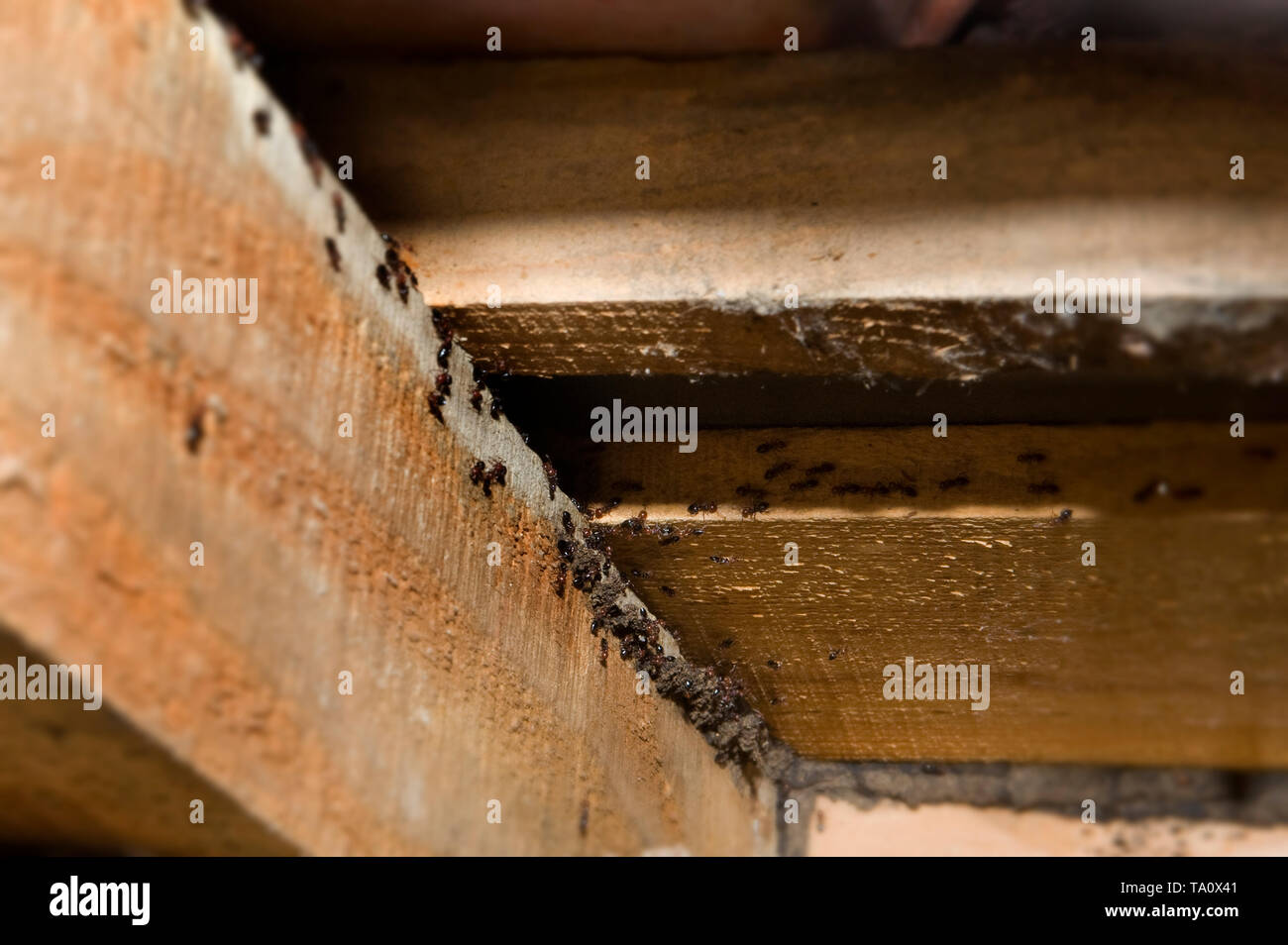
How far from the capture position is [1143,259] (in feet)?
9.04

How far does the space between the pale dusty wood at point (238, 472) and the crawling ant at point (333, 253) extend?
35mm

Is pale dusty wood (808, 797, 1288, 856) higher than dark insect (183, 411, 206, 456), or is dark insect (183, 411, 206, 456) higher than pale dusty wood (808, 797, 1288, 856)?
dark insect (183, 411, 206, 456)

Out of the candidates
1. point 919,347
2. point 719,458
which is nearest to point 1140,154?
point 919,347

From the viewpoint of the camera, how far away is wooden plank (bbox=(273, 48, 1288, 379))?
9.15 ft

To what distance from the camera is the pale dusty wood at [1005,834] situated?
5.74 m

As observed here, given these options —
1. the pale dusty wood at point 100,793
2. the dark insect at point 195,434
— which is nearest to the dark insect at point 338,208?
the dark insect at point 195,434

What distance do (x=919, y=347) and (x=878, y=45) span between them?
1010 millimetres

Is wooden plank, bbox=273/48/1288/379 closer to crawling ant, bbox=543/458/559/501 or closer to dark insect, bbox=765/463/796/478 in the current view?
crawling ant, bbox=543/458/559/501

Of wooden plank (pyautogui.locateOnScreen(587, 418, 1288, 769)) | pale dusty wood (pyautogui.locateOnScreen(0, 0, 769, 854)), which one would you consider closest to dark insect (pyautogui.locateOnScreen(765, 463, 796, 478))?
wooden plank (pyautogui.locateOnScreen(587, 418, 1288, 769))

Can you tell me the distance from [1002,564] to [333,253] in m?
3.15

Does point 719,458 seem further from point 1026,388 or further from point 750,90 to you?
point 750,90

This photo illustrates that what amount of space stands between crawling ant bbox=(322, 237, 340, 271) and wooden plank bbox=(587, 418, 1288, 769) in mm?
1998

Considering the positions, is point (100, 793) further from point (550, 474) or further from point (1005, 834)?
point (1005, 834)

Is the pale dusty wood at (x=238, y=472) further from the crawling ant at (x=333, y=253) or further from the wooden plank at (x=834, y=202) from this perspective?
the wooden plank at (x=834, y=202)
